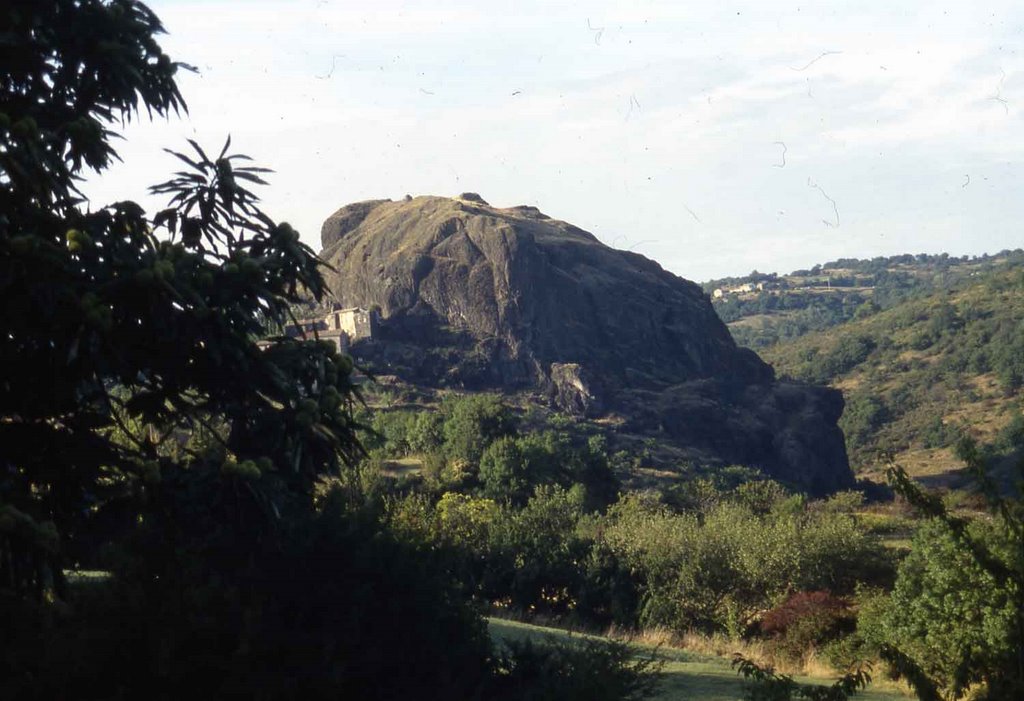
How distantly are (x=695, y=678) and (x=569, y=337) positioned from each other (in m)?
72.1

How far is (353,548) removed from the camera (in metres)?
8.27

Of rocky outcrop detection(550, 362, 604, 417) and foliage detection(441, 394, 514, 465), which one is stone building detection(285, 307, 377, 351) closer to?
rocky outcrop detection(550, 362, 604, 417)

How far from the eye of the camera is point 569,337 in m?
89.2

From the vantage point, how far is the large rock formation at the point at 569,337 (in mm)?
82812

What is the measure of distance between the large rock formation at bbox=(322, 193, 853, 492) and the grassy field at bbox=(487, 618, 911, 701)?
187ft

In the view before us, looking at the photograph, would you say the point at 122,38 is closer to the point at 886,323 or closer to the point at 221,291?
the point at 221,291

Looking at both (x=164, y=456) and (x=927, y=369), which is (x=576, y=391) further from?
(x=164, y=456)

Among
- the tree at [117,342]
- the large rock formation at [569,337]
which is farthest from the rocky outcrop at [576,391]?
the tree at [117,342]

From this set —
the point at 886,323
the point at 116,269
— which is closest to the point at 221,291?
the point at 116,269

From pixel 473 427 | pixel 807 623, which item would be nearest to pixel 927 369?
pixel 473 427

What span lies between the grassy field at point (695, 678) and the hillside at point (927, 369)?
54.1 m

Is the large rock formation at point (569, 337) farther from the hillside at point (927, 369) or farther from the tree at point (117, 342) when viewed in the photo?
the tree at point (117, 342)

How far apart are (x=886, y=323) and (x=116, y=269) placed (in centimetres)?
12262

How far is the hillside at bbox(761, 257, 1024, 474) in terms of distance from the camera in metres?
85.1
